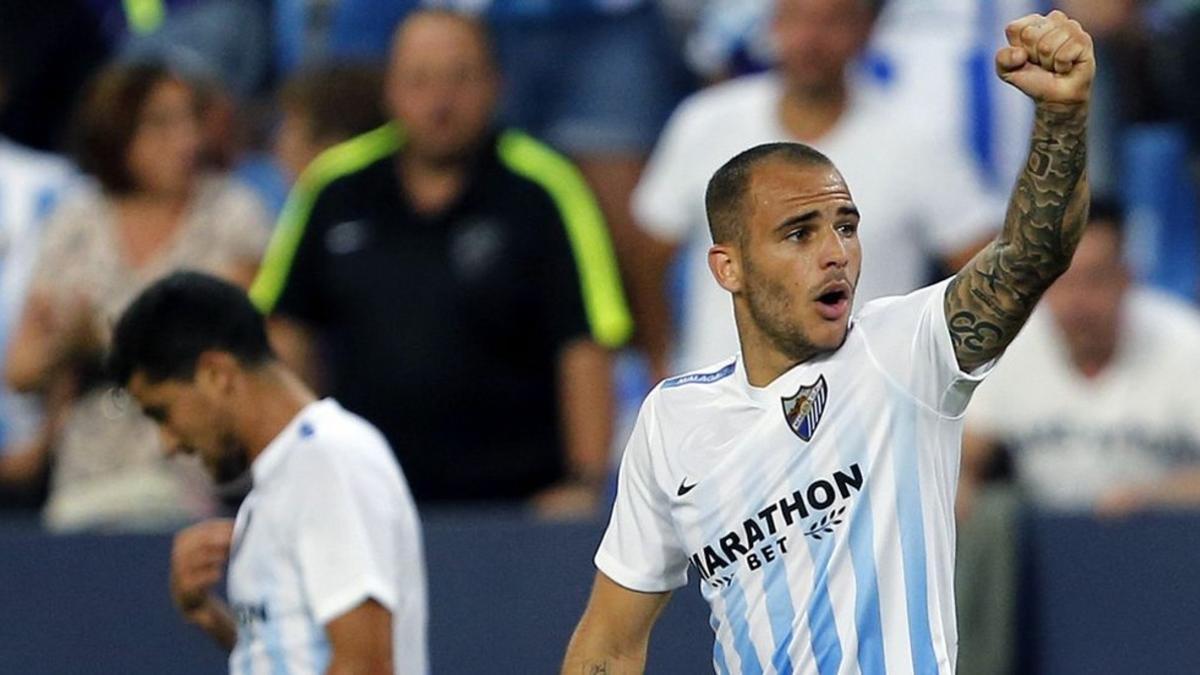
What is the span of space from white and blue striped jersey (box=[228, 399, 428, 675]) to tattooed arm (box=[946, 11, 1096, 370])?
4.95 ft

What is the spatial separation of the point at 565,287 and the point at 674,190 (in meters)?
0.47

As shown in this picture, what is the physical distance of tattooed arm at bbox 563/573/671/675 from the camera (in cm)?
464

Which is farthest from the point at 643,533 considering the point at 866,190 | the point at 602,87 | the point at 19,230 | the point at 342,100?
the point at 19,230

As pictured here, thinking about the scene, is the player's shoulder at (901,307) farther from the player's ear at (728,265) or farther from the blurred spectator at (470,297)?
the blurred spectator at (470,297)

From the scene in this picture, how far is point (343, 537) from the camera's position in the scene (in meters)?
5.03

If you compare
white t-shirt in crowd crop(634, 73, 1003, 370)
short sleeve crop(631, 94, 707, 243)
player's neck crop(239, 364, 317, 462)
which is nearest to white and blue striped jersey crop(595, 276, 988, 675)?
player's neck crop(239, 364, 317, 462)

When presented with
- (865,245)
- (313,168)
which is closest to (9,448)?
(313,168)

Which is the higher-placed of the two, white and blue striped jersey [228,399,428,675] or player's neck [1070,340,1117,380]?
player's neck [1070,340,1117,380]

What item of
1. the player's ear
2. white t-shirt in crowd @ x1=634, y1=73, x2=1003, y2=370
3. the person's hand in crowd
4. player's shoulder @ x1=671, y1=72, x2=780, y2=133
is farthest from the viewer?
player's shoulder @ x1=671, y1=72, x2=780, y2=133

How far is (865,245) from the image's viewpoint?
7102mm

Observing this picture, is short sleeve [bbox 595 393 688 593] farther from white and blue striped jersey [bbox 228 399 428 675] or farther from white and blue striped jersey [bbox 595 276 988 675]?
white and blue striped jersey [bbox 228 399 428 675]

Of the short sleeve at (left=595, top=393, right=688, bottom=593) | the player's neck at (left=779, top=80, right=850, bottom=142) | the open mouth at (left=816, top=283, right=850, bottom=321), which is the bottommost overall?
the short sleeve at (left=595, top=393, right=688, bottom=593)

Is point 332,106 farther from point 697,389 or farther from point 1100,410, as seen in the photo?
point 697,389

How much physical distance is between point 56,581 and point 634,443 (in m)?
3.60
